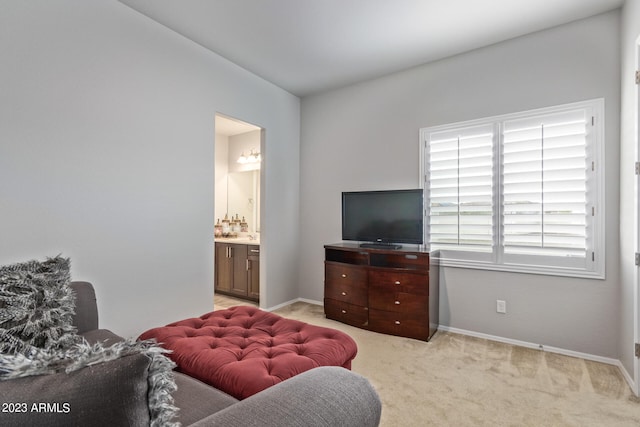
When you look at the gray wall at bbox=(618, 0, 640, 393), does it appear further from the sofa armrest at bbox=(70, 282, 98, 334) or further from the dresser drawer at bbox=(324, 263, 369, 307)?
the sofa armrest at bbox=(70, 282, 98, 334)

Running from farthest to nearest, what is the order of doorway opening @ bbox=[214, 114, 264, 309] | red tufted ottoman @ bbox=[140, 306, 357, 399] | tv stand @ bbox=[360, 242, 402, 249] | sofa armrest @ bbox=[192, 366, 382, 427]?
doorway opening @ bbox=[214, 114, 264, 309] → tv stand @ bbox=[360, 242, 402, 249] → red tufted ottoman @ bbox=[140, 306, 357, 399] → sofa armrest @ bbox=[192, 366, 382, 427]

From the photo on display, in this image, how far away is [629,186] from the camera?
90.0 inches

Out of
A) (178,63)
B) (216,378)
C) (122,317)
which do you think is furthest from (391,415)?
(178,63)

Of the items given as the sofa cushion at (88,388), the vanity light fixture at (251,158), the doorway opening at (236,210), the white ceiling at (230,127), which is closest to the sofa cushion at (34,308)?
the sofa cushion at (88,388)

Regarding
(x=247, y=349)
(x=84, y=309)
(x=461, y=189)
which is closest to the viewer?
(x=247, y=349)

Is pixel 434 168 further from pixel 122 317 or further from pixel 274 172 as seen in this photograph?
pixel 122 317

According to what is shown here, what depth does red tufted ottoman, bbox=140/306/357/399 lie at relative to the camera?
55.4 inches

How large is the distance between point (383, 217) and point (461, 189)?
83cm

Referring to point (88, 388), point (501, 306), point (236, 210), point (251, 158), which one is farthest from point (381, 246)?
point (88, 388)

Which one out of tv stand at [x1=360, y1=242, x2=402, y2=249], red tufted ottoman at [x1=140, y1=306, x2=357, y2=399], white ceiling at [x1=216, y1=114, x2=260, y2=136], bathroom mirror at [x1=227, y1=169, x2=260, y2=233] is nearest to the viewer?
red tufted ottoman at [x1=140, y1=306, x2=357, y2=399]

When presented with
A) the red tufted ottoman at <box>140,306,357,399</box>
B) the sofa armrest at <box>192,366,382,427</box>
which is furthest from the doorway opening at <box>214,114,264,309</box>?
the sofa armrest at <box>192,366,382,427</box>

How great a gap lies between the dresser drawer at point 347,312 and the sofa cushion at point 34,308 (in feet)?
8.33

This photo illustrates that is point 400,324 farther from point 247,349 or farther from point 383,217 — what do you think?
point 247,349

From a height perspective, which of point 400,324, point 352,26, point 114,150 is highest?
point 352,26
